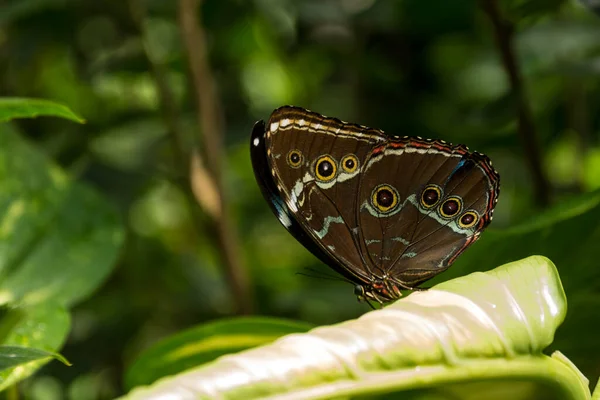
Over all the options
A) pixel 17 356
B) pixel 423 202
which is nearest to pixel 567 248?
pixel 423 202

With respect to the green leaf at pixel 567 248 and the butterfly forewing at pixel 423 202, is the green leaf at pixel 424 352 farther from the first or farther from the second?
the butterfly forewing at pixel 423 202

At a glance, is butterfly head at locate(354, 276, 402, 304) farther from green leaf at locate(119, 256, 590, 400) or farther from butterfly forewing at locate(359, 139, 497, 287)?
green leaf at locate(119, 256, 590, 400)

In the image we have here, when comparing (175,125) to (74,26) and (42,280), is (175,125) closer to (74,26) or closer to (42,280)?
(74,26)

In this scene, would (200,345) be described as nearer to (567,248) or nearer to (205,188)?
(567,248)

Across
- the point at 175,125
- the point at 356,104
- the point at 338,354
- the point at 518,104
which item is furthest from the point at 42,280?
the point at 356,104

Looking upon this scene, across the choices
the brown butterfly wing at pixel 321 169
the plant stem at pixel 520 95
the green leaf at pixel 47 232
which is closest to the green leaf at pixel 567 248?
the brown butterfly wing at pixel 321 169
